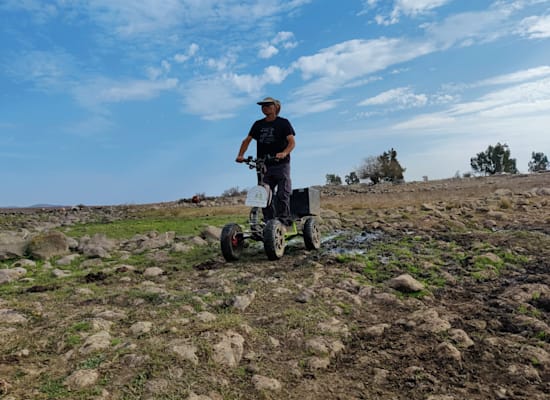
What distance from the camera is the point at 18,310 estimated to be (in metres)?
4.46

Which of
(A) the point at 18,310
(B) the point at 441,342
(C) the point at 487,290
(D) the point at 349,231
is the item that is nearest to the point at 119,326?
(A) the point at 18,310

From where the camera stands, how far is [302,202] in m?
8.45

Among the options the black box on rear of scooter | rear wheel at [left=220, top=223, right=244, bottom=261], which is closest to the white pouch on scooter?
rear wheel at [left=220, top=223, right=244, bottom=261]

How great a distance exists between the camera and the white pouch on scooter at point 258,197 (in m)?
7.04

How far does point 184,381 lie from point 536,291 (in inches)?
166

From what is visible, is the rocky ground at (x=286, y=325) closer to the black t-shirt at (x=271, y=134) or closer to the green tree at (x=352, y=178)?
the black t-shirt at (x=271, y=134)

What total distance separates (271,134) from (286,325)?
425 cm

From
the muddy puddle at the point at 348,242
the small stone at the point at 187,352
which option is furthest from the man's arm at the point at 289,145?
the small stone at the point at 187,352

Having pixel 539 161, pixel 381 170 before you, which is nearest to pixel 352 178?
pixel 381 170

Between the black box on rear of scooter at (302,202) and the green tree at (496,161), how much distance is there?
46.1 m

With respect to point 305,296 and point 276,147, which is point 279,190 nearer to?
point 276,147

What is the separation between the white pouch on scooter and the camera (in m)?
7.04

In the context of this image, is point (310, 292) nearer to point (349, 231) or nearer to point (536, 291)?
point (536, 291)

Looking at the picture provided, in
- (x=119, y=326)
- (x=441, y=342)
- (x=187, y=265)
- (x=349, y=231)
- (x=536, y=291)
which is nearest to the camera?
(x=441, y=342)
